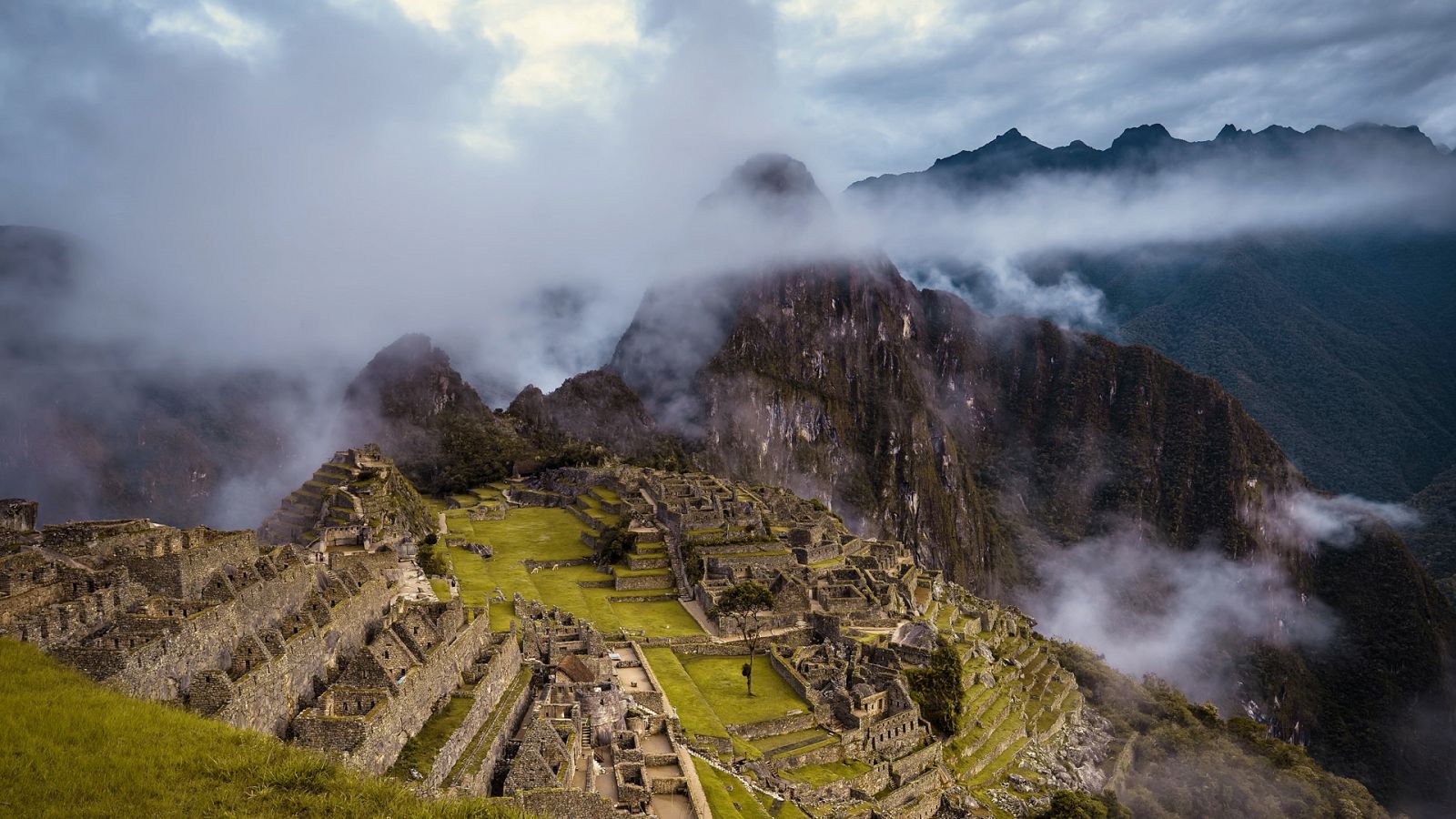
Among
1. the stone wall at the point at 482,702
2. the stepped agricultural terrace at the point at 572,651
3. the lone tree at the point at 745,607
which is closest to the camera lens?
the stepped agricultural terrace at the point at 572,651

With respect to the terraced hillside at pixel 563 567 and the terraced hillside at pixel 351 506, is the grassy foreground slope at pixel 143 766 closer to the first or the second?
the terraced hillside at pixel 563 567

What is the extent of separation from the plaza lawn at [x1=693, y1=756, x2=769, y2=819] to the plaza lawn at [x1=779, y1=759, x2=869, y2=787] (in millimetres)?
3289

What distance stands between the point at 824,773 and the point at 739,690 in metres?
5.37

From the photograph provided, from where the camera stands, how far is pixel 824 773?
89.2 ft

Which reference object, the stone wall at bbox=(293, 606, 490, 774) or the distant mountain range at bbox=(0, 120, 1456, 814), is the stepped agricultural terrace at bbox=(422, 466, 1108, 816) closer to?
the stone wall at bbox=(293, 606, 490, 774)

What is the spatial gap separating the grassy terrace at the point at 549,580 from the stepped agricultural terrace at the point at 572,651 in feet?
0.82

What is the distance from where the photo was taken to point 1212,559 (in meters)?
169

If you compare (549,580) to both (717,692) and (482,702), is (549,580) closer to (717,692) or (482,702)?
(717,692)

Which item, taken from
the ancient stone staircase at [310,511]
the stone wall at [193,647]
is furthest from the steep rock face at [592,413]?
the stone wall at [193,647]

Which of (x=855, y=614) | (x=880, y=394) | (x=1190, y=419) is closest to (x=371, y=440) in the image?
(x=855, y=614)

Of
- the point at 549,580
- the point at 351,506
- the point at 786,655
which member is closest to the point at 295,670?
the point at 786,655

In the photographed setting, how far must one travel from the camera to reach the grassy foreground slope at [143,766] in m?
9.37

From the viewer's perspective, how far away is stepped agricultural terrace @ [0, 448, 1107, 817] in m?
15.5

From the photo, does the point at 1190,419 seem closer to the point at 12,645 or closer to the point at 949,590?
the point at 949,590
